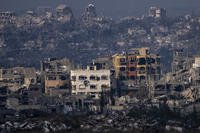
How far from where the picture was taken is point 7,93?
67438 mm

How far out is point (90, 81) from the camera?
229 feet

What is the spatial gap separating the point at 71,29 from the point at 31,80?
66222mm

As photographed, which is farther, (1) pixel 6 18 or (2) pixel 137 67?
(1) pixel 6 18

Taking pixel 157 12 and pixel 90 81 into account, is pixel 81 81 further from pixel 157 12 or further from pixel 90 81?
pixel 157 12

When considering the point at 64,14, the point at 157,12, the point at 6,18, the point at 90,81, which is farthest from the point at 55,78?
the point at 157,12

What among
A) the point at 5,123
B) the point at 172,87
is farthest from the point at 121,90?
the point at 5,123

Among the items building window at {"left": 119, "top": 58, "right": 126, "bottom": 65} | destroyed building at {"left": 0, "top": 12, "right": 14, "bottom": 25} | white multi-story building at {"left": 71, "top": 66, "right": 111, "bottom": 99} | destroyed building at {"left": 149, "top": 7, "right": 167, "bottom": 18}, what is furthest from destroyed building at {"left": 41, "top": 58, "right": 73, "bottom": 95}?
destroyed building at {"left": 149, "top": 7, "right": 167, "bottom": 18}

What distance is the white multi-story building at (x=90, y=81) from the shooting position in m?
69.8

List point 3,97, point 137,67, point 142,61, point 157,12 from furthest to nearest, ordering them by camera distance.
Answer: point 157,12
point 137,67
point 142,61
point 3,97

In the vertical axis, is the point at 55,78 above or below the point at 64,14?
below

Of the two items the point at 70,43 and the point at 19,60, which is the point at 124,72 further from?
the point at 70,43

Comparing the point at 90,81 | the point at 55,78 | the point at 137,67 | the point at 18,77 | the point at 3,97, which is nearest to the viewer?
the point at 3,97

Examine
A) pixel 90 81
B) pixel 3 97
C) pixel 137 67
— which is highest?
pixel 137 67

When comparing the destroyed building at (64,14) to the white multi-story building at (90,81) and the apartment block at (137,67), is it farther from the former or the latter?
the white multi-story building at (90,81)
